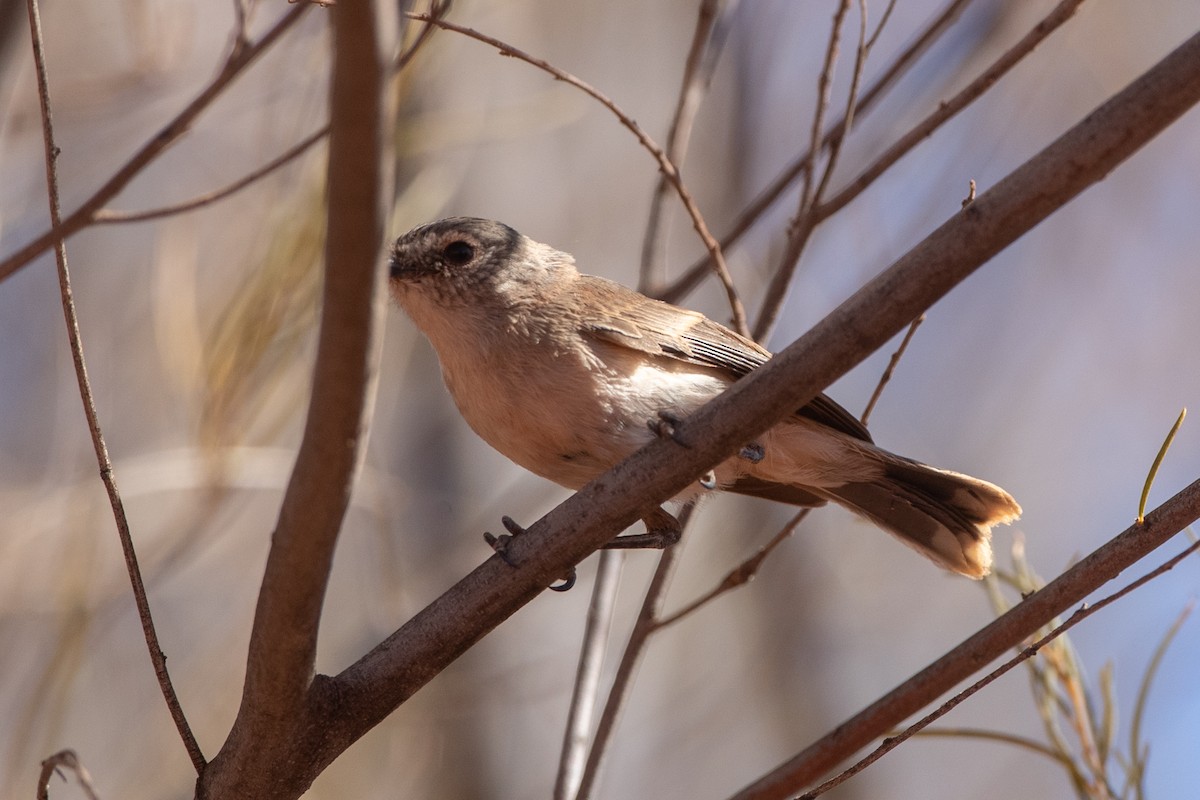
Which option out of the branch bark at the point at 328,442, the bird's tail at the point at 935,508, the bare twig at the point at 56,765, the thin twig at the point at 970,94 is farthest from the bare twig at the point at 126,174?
the bird's tail at the point at 935,508

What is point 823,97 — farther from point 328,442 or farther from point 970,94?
point 328,442

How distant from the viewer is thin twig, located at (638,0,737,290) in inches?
127

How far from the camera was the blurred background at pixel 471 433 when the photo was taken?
163 inches

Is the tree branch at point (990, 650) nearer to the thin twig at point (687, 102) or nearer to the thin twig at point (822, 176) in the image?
the thin twig at point (822, 176)

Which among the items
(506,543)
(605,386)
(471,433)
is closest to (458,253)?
(605,386)

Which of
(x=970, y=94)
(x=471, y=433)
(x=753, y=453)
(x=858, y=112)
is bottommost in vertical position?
(x=753, y=453)

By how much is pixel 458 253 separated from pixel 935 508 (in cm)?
160

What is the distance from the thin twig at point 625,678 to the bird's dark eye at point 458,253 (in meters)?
1.03

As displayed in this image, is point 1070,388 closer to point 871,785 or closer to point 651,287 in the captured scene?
point 871,785

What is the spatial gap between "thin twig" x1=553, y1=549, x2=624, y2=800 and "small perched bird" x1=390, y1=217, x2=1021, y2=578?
0.21m

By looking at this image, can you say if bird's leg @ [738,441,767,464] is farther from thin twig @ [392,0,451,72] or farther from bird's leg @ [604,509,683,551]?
thin twig @ [392,0,451,72]

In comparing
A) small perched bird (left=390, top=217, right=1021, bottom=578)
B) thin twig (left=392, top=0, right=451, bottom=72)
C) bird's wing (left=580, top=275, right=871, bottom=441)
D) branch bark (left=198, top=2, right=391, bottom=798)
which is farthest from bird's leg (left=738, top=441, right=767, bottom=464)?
branch bark (left=198, top=2, right=391, bottom=798)

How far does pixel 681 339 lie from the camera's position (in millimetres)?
3203

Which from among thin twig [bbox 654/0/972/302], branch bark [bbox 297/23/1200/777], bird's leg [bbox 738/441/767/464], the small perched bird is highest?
thin twig [bbox 654/0/972/302]
